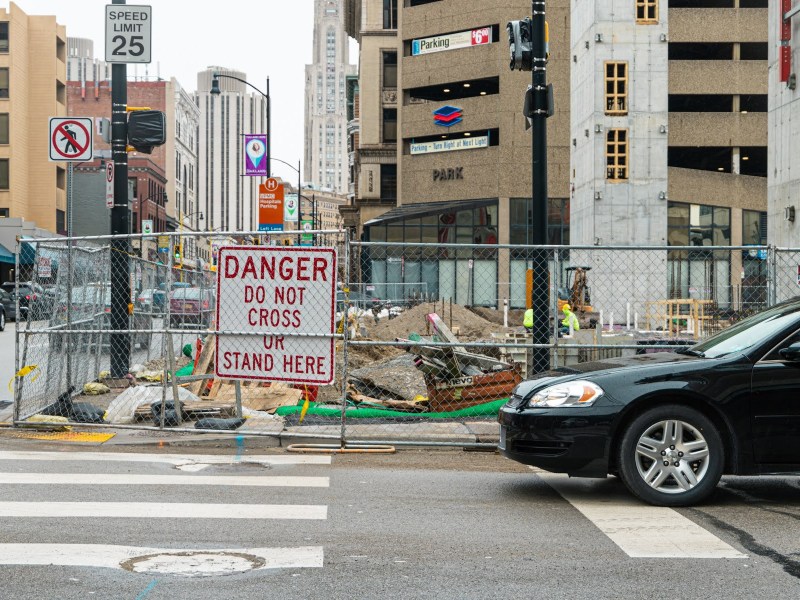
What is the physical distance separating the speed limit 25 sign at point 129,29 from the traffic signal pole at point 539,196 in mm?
6040

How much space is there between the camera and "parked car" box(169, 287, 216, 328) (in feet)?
47.1

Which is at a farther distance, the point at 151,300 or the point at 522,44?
the point at 151,300

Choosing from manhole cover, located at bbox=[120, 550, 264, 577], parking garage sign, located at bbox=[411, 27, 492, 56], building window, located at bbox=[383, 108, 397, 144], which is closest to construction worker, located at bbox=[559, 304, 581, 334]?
manhole cover, located at bbox=[120, 550, 264, 577]

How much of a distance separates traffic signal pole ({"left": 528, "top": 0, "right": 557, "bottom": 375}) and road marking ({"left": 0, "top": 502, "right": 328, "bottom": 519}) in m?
4.73

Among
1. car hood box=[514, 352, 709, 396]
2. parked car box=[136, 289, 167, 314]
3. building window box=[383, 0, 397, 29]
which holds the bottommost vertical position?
car hood box=[514, 352, 709, 396]

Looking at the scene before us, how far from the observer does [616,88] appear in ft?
121

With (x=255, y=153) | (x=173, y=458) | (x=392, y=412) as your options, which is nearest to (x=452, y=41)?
(x=255, y=153)

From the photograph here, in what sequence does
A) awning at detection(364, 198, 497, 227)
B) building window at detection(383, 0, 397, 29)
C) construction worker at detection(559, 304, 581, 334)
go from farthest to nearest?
1. building window at detection(383, 0, 397, 29)
2. awning at detection(364, 198, 497, 227)
3. construction worker at detection(559, 304, 581, 334)

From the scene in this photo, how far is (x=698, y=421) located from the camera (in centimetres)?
742

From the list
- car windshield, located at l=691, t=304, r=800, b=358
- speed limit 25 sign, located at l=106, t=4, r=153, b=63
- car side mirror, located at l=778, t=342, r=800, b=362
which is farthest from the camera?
speed limit 25 sign, located at l=106, t=4, r=153, b=63

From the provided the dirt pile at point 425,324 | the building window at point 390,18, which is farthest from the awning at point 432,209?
the dirt pile at point 425,324

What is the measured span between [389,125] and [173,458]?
217 ft

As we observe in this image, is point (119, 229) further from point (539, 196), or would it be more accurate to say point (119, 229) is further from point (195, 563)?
point (195, 563)

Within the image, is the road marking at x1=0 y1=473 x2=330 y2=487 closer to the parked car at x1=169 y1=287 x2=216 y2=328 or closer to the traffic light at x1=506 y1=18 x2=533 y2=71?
the parked car at x1=169 y1=287 x2=216 y2=328
